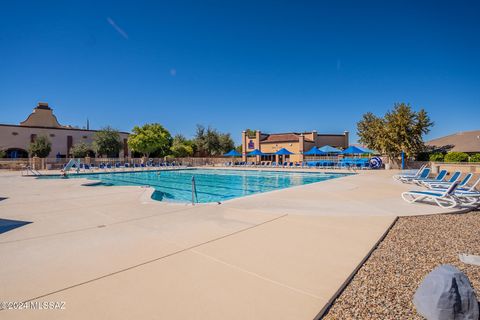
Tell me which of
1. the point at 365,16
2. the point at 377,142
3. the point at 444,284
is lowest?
the point at 444,284

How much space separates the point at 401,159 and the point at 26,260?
29.0 meters

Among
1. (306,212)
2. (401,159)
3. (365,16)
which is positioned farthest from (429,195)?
(401,159)

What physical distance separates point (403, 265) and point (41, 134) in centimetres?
3998

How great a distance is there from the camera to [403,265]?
128 inches

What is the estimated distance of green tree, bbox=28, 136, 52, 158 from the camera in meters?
29.2

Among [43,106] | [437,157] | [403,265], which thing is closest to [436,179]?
[403,265]

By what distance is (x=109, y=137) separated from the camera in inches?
1394

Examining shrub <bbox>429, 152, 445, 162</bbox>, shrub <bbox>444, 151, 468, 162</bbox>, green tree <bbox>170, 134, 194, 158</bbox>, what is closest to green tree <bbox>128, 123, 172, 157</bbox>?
green tree <bbox>170, 134, 194, 158</bbox>

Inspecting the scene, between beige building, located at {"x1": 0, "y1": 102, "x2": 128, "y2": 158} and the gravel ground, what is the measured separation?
130ft

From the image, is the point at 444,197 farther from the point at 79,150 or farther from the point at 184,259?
the point at 79,150

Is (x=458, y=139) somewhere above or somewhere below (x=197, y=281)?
above

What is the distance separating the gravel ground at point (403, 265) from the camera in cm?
233

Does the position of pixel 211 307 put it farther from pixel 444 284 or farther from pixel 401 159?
pixel 401 159

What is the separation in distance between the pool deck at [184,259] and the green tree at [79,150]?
102ft
